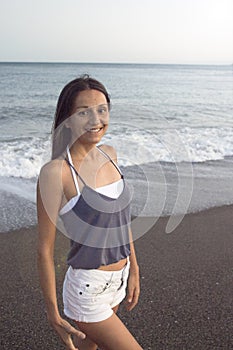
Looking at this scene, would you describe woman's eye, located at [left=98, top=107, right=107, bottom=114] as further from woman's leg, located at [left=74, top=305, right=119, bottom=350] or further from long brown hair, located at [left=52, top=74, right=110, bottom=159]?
woman's leg, located at [left=74, top=305, right=119, bottom=350]

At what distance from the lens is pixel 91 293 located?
199 centimetres

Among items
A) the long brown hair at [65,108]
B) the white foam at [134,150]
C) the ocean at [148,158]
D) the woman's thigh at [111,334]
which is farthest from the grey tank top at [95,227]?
the white foam at [134,150]

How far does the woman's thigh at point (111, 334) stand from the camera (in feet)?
6.52

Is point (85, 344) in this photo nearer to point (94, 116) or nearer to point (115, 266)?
point (115, 266)

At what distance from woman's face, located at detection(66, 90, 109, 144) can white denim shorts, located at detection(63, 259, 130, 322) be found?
24.9 inches

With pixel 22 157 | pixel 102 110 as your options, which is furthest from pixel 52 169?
pixel 22 157

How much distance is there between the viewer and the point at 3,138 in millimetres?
12844

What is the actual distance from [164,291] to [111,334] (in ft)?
6.46

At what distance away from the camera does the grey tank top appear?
1.93m

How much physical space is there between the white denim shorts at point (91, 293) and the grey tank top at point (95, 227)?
48 millimetres

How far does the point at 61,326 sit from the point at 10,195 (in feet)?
16.4

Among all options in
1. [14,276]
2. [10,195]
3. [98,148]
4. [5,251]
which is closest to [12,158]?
[10,195]

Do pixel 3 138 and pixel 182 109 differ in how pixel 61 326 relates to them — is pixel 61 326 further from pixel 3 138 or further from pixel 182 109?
pixel 182 109

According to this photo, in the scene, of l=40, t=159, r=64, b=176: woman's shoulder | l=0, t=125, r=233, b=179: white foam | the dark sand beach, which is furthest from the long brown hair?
l=0, t=125, r=233, b=179: white foam
